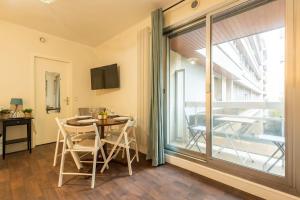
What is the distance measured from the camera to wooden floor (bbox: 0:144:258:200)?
1896 mm

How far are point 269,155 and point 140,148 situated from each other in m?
2.14

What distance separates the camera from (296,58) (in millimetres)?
1662

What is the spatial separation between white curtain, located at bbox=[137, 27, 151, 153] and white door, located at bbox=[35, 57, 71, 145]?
2.13 metres

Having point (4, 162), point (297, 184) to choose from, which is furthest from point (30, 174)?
point (297, 184)

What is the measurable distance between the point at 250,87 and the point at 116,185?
2.14 meters

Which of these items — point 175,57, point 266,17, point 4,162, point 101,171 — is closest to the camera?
point 266,17

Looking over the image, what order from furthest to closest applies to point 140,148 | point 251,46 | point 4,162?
1. point 140,148
2. point 4,162
3. point 251,46

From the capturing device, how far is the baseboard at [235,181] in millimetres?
1777

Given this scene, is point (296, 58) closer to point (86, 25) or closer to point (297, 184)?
point (297, 184)

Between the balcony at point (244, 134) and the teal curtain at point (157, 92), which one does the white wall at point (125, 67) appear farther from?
the balcony at point (244, 134)

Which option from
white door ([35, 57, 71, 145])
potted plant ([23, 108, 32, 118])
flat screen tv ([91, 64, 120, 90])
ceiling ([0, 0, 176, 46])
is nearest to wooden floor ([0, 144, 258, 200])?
potted plant ([23, 108, 32, 118])

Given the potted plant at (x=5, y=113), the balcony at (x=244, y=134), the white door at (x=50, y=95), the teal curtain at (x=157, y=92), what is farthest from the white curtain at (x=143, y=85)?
the potted plant at (x=5, y=113)

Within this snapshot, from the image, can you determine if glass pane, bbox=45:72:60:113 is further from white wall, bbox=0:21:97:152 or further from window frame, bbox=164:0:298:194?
window frame, bbox=164:0:298:194

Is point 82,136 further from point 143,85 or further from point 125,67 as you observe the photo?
point 125,67
